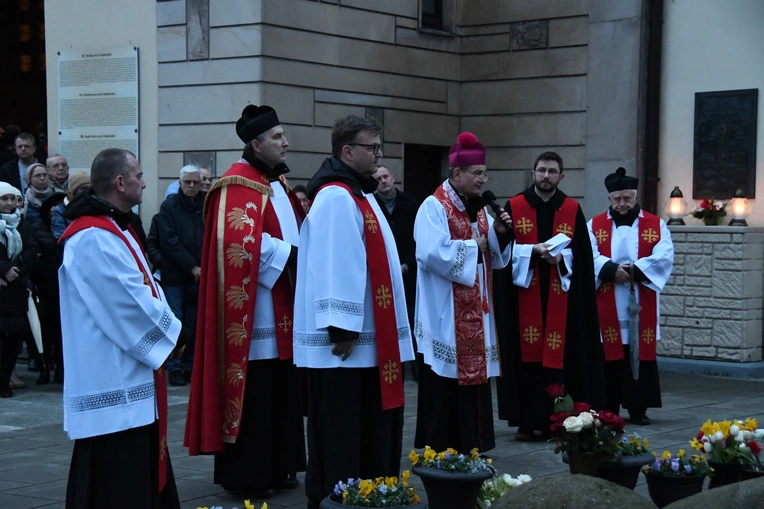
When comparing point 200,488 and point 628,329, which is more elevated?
point 628,329

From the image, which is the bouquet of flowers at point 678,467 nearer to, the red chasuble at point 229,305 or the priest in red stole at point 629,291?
the red chasuble at point 229,305

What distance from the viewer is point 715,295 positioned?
1180 cm

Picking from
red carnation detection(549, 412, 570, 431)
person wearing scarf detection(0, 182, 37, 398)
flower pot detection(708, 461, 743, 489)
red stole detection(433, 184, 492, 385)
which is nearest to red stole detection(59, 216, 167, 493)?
red carnation detection(549, 412, 570, 431)

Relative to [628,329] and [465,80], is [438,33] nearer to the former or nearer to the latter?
[465,80]

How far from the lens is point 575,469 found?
239 inches

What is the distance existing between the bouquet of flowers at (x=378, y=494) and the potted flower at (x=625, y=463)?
1.41m

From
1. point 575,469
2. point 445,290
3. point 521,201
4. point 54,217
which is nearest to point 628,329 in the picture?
point 521,201

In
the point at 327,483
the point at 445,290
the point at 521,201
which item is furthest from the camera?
the point at 521,201

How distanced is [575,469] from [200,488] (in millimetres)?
2175

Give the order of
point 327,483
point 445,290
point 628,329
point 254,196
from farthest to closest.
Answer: point 628,329 → point 445,290 → point 254,196 → point 327,483

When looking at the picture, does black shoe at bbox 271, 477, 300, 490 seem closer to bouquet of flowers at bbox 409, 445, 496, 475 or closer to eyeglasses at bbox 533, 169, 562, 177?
bouquet of flowers at bbox 409, 445, 496, 475

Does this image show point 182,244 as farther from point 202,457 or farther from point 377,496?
point 377,496

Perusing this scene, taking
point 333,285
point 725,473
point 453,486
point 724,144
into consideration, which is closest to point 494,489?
point 453,486

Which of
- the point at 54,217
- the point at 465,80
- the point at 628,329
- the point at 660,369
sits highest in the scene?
the point at 465,80
